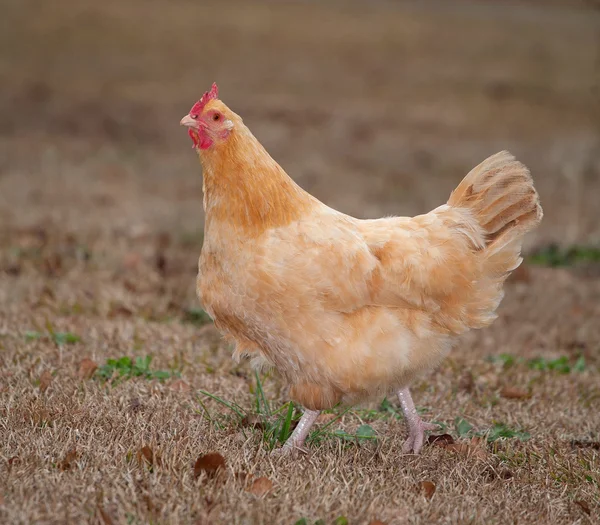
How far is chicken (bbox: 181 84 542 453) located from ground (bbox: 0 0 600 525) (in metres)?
0.38

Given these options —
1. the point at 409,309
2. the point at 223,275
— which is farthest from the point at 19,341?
the point at 409,309

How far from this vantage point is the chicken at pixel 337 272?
11.1ft

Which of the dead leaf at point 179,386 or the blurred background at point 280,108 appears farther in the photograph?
the blurred background at point 280,108

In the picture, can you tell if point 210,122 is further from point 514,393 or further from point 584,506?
point 514,393

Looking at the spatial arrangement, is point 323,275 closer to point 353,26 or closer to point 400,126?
point 400,126

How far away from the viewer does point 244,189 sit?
11.4 ft

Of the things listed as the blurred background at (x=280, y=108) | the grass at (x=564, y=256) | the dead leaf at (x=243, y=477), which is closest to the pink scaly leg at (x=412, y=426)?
the dead leaf at (x=243, y=477)

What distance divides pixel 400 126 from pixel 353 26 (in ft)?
20.1

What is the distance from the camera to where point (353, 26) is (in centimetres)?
1928

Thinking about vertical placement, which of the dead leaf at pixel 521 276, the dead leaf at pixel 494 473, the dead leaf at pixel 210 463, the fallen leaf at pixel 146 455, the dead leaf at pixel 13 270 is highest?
the dead leaf at pixel 210 463

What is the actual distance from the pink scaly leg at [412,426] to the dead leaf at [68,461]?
1468 millimetres

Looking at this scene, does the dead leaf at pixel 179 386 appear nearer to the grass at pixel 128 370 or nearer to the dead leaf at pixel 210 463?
the grass at pixel 128 370

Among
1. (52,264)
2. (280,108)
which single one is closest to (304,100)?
(280,108)

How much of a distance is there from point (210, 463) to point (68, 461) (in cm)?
56
